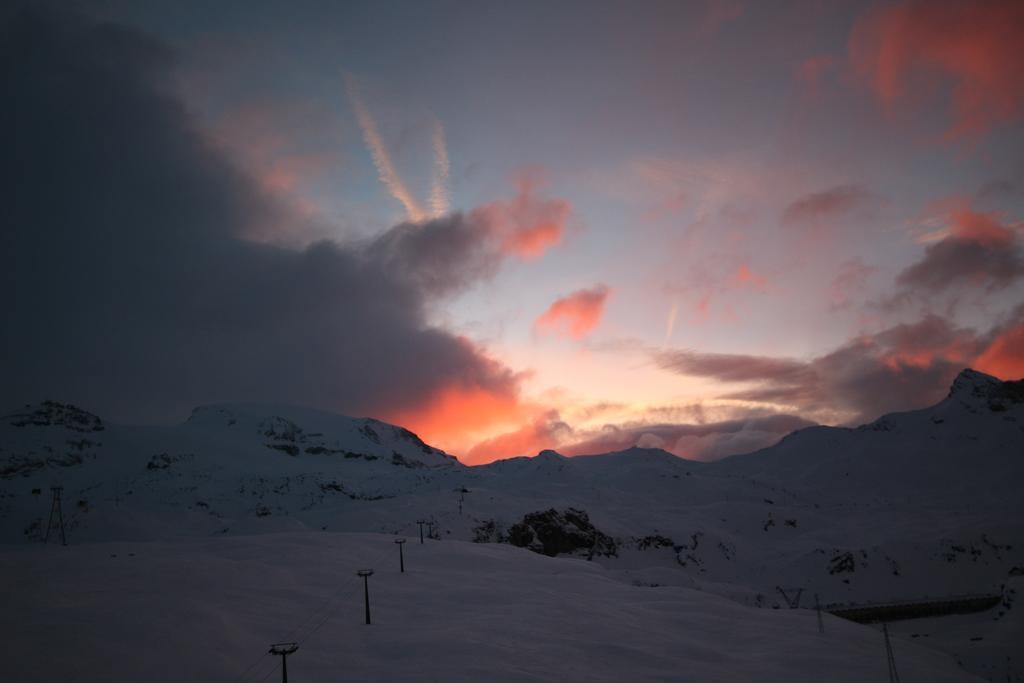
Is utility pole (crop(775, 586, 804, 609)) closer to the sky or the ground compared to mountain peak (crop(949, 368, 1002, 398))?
closer to the ground

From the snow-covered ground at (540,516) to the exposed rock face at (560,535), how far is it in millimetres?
488

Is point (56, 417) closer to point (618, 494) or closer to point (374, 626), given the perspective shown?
point (618, 494)

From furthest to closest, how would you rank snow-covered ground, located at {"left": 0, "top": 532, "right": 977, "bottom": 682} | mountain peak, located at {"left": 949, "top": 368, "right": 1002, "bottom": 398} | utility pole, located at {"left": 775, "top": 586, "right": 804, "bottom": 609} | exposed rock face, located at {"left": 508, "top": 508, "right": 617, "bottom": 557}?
1. mountain peak, located at {"left": 949, "top": 368, "right": 1002, "bottom": 398}
2. exposed rock face, located at {"left": 508, "top": 508, "right": 617, "bottom": 557}
3. utility pole, located at {"left": 775, "top": 586, "right": 804, "bottom": 609}
4. snow-covered ground, located at {"left": 0, "top": 532, "right": 977, "bottom": 682}

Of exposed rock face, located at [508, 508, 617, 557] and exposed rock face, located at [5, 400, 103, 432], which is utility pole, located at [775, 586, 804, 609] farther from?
exposed rock face, located at [5, 400, 103, 432]

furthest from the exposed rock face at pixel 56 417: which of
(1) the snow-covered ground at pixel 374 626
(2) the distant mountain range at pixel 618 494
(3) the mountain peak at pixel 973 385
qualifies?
(3) the mountain peak at pixel 973 385

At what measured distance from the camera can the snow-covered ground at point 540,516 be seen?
2814 cm

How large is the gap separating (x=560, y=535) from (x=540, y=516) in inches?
153

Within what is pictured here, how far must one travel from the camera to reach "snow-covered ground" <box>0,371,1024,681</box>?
28.1 metres

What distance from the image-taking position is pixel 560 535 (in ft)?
262

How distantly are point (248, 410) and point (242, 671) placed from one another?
5955 inches

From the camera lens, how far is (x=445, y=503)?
7706 centimetres

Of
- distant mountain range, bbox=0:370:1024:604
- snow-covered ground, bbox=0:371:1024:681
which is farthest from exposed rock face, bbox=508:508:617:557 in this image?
distant mountain range, bbox=0:370:1024:604

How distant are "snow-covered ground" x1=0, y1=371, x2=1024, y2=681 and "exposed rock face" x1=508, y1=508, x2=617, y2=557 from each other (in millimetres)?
488

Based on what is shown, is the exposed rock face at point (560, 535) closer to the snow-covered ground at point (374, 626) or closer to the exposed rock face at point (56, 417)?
the snow-covered ground at point (374, 626)
